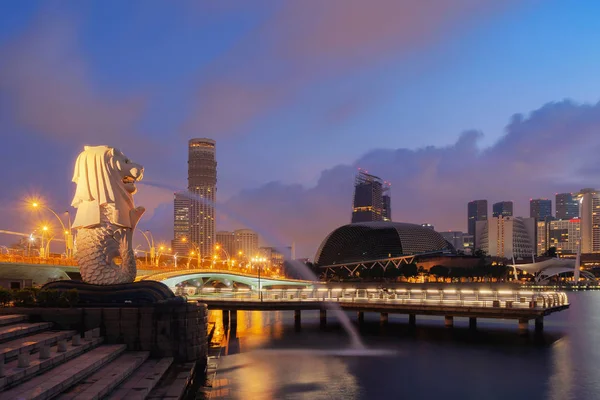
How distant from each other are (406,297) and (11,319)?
1487 inches

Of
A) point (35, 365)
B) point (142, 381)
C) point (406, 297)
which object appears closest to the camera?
point (35, 365)

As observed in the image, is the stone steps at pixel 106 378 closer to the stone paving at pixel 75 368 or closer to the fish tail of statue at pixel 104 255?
the stone paving at pixel 75 368

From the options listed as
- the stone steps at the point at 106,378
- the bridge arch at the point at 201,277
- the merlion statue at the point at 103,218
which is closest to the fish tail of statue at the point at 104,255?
the merlion statue at the point at 103,218

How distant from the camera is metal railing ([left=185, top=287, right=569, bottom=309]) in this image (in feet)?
145

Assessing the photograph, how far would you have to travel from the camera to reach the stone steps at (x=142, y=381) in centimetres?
1833

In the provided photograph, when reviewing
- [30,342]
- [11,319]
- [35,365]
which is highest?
[11,319]

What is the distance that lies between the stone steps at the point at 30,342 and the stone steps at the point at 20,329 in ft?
0.68

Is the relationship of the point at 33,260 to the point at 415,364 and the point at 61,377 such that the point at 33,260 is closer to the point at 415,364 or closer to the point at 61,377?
the point at 415,364

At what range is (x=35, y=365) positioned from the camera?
16906 millimetres

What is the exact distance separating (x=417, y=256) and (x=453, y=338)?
463 feet

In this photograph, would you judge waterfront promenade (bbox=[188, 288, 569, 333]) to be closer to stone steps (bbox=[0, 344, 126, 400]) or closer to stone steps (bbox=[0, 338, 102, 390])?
stone steps (bbox=[0, 344, 126, 400])

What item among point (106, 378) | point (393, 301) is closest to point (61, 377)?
point (106, 378)

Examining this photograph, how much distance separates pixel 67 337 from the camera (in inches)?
909

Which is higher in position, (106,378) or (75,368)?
A: (75,368)
